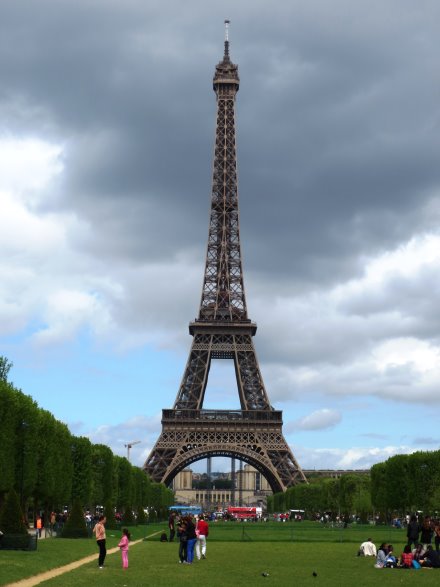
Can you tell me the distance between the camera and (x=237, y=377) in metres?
138

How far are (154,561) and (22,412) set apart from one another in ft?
80.1

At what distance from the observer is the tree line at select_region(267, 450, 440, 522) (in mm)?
90562

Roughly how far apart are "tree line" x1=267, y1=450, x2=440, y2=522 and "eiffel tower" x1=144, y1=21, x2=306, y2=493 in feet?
10.3

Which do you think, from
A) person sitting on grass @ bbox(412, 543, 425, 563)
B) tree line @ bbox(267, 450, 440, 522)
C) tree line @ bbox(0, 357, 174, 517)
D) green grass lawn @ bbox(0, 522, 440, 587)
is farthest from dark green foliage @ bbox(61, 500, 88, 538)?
tree line @ bbox(267, 450, 440, 522)

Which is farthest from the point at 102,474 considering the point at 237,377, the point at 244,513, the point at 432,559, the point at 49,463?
the point at 432,559

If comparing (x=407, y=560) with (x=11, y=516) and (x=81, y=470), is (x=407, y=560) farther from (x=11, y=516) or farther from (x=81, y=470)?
(x=81, y=470)

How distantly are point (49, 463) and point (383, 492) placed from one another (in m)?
45.2

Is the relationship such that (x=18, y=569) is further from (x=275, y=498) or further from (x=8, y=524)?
(x=275, y=498)

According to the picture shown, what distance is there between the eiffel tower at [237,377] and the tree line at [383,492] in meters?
3.14

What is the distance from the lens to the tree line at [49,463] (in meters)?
60.5

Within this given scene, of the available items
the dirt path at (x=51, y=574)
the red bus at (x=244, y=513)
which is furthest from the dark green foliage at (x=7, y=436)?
the red bus at (x=244, y=513)

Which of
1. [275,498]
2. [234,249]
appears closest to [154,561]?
[234,249]

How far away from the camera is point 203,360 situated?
138 meters

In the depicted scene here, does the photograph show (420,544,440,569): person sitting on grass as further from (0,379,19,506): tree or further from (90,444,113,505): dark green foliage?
(90,444,113,505): dark green foliage
